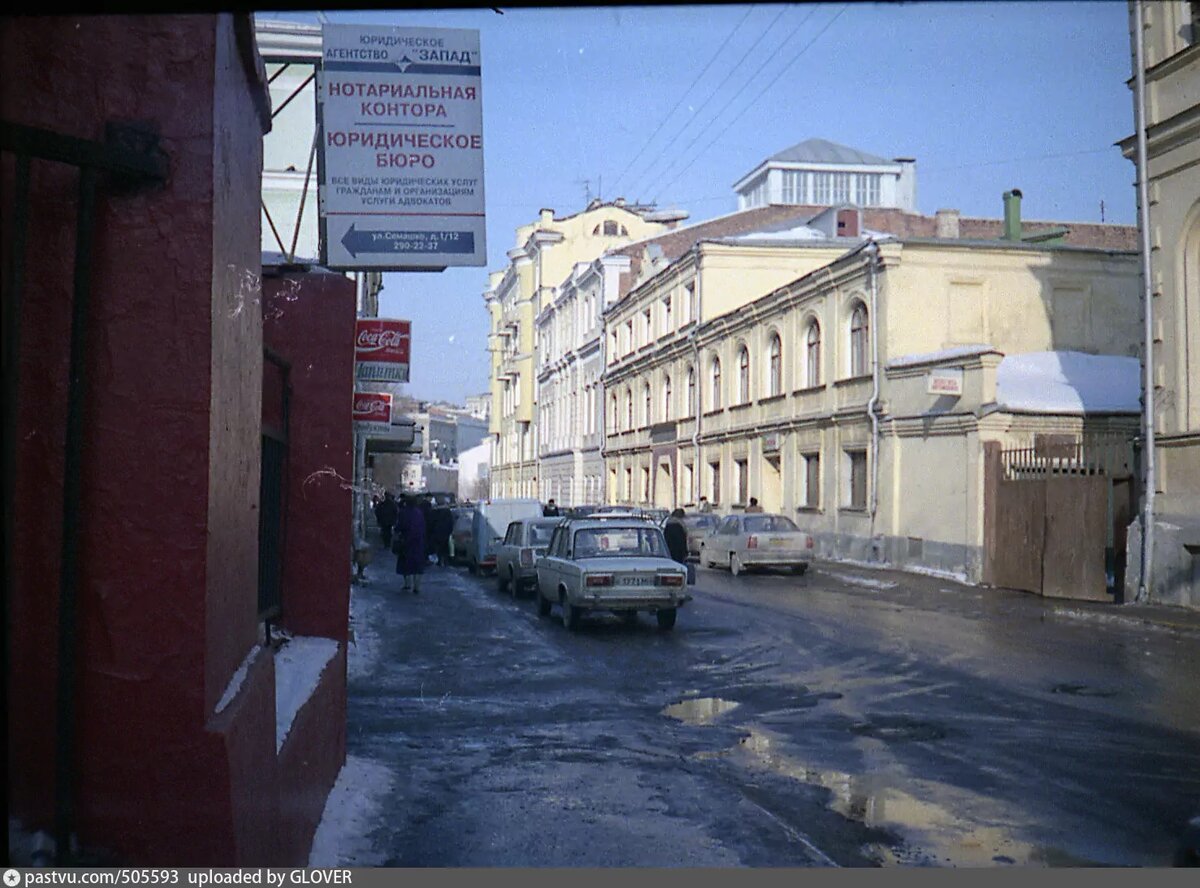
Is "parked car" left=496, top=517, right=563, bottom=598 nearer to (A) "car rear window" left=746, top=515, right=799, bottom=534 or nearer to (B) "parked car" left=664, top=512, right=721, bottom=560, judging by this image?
(A) "car rear window" left=746, top=515, right=799, bottom=534

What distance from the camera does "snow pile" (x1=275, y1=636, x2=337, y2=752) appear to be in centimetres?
509

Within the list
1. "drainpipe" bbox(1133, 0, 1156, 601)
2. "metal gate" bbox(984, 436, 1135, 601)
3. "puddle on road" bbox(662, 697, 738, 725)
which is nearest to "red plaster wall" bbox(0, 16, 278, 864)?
"puddle on road" bbox(662, 697, 738, 725)

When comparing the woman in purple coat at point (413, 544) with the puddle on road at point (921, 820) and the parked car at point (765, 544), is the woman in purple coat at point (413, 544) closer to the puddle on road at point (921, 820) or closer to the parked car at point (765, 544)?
the parked car at point (765, 544)

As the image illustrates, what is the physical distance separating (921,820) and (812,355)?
2975 cm

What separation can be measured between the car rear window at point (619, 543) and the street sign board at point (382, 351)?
3447 mm

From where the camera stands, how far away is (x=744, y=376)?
4153 centimetres

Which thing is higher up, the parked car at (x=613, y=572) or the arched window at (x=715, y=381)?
the arched window at (x=715, y=381)

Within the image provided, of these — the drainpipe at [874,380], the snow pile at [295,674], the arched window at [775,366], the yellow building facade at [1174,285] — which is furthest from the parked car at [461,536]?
the snow pile at [295,674]

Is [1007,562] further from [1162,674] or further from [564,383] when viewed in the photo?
[564,383]

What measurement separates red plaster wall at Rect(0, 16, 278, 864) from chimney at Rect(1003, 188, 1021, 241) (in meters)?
35.8

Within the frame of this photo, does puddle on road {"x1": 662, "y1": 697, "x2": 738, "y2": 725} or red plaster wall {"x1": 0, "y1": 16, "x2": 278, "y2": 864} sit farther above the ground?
red plaster wall {"x1": 0, "y1": 16, "x2": 278, "y2": 864}

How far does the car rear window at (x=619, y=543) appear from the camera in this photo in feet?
58.0

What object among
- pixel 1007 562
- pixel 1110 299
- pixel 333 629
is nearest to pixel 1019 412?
pixel 1007 562

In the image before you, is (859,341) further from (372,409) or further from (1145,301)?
(372,409)
